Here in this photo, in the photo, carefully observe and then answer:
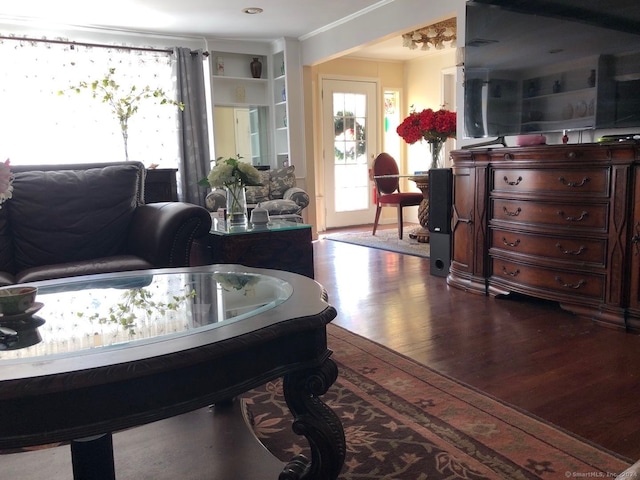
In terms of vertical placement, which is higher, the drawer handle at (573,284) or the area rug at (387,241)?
the drawer handle at (573,284)

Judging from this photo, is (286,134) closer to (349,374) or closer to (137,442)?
(349,374)

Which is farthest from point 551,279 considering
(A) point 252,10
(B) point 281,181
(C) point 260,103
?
(C) point 260,103

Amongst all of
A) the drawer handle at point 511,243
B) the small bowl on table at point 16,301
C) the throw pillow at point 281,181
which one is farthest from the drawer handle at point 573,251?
the throw pillow at point 281,181

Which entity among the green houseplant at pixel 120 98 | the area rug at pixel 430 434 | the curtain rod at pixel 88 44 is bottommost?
the area rug at pixel 430 434

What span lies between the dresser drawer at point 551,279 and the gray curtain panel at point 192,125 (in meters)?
3.50

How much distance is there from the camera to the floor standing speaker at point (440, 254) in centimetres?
386

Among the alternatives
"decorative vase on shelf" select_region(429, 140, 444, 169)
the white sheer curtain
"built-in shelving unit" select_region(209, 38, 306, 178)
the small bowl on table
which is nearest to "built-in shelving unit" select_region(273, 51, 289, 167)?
"built-in shelving unit" select_region(209, 38, 306, 178)

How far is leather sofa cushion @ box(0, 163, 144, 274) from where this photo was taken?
2736 millimetres

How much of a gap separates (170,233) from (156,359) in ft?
5.79

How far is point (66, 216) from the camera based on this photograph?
2.82 metres

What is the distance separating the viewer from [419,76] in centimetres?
729

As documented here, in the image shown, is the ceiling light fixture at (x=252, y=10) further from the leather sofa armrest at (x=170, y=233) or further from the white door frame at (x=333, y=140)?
the leather sofa armrest at (x=170, y=233)

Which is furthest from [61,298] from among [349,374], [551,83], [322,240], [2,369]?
[322,240]

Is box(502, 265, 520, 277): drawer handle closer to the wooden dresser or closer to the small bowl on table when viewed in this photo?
the wooden dresser
